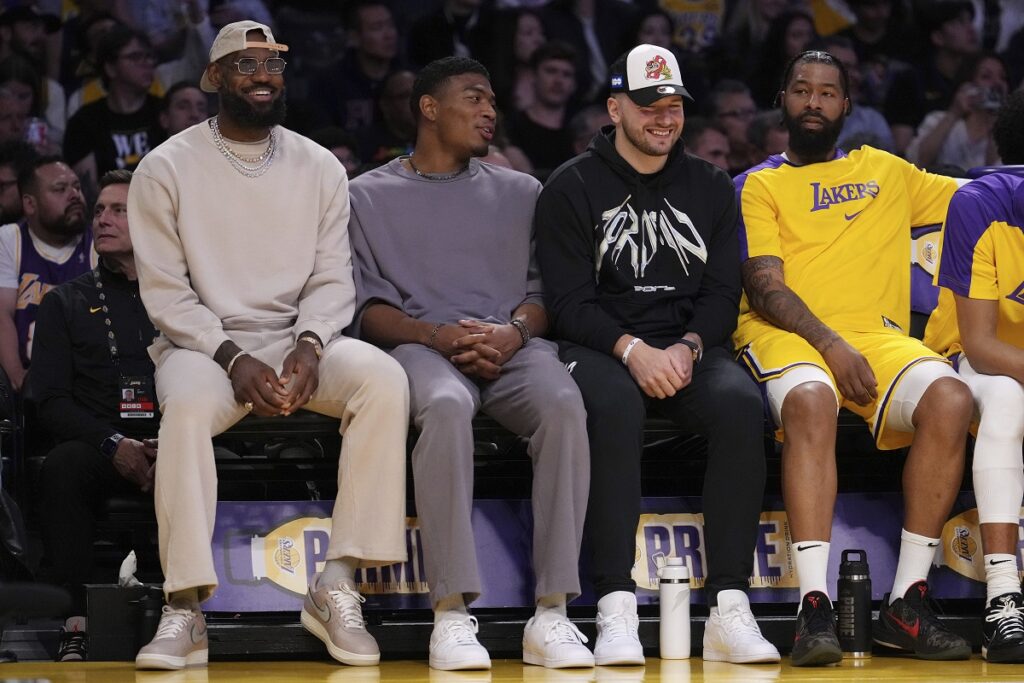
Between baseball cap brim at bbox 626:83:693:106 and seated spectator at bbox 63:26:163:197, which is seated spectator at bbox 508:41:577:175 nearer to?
seated spectator at bbox 63:26:163:197

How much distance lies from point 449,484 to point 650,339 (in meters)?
0.94

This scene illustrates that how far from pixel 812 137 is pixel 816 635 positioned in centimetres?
182

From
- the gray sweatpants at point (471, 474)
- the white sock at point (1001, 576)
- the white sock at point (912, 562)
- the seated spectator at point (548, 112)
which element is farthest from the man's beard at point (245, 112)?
the seated spectator at point (548, 112)

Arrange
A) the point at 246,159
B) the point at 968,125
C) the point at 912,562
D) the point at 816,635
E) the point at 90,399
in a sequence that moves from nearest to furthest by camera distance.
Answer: the point at 816,635 → the point at 912,562 → the point at 246,159 → the point at 90,399 → the point at 968,125

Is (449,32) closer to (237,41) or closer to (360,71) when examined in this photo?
(360,71)

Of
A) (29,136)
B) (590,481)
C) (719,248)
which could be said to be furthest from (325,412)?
(29,136)

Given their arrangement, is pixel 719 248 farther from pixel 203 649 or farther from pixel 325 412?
pixel 203 649

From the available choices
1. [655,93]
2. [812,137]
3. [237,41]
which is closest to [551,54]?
[812,137]

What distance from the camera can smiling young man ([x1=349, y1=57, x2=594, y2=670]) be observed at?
426 centimetres

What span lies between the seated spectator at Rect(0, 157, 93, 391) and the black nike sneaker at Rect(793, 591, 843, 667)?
3.53 m

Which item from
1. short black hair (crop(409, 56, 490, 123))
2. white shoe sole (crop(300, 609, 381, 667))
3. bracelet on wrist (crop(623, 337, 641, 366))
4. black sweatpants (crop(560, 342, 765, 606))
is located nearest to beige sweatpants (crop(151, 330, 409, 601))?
white shoe sole (crop(300, 609, 381, 667))

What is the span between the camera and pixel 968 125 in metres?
8.20

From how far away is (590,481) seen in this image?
442 centimetres

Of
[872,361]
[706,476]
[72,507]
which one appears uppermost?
[872,361]
